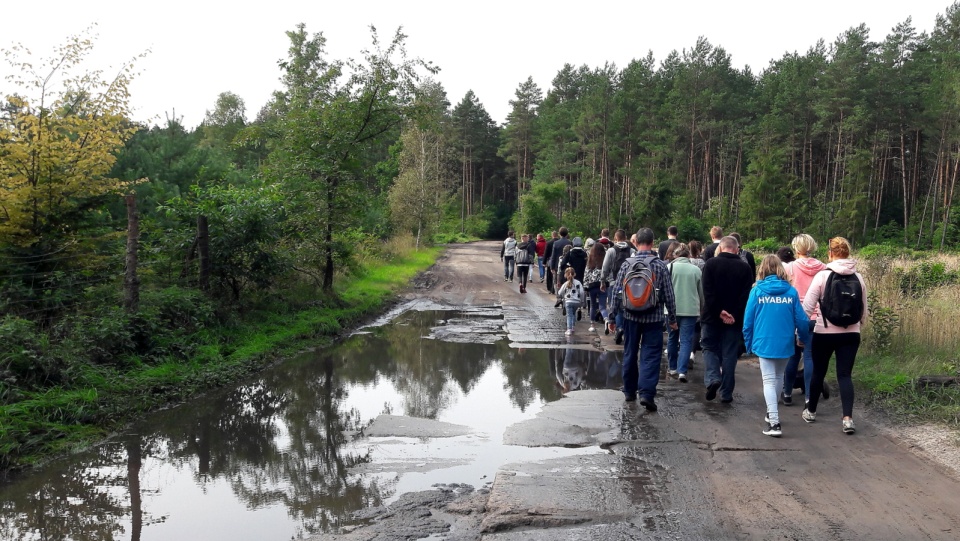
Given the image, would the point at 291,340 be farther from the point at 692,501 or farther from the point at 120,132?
the point at 692,501

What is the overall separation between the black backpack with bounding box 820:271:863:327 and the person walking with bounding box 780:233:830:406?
932mm

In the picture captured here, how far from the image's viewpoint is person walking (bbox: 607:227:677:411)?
7.65m

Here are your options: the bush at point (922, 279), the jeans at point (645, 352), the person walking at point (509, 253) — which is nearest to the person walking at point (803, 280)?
the jeans at point (645, 352)

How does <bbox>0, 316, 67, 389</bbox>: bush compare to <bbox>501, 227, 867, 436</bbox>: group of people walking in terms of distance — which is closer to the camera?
<bbox>501, 227, 867, 436</bbox>: group of people walking

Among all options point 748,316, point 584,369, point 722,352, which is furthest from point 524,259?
point 748,316

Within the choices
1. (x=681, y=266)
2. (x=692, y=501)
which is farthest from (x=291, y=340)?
(x=692, y=501)

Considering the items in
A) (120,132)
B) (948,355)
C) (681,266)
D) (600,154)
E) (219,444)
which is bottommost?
(219,444)

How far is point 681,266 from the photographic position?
29.1 feet

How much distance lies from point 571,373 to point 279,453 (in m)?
4.79

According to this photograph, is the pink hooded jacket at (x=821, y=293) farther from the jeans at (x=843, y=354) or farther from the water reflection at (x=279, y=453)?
the water reflection at (x=279, y=453)

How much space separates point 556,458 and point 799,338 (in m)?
3.19

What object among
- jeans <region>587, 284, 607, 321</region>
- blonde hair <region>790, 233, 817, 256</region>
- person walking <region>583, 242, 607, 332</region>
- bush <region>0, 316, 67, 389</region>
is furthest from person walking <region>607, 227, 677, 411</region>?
bush <region>0, 316, 67, 389</region>

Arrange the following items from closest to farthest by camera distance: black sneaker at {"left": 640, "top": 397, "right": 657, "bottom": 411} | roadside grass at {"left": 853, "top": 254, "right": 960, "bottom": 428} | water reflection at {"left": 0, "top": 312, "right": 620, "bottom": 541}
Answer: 1. water reflection at {"left": 0, "top": 312, "right": 620, "bottom": 541}
2. roadside grass at {"left": 853, "top": 254, "right": 960, "bottom": 428}
3. black sneaker at {"left": 640, "top": 397, "right": 657, "bottom": 411}

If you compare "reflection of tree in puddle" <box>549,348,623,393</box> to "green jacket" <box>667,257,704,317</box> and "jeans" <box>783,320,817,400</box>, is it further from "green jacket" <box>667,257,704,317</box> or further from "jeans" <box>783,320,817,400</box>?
"jeans" <box>783,320,817,400</box>
